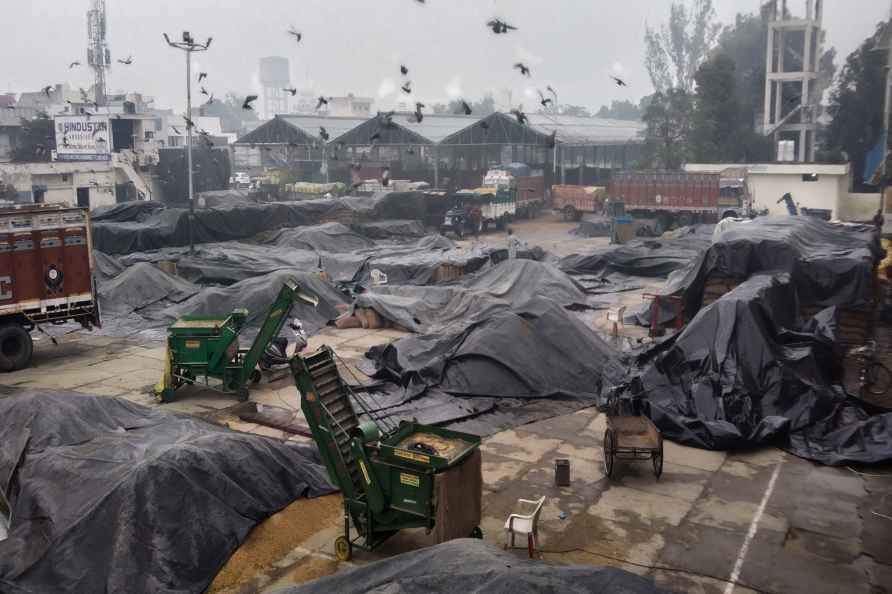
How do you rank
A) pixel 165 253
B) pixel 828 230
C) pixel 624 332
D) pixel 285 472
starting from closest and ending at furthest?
pixel 285 472, pixel 624 332, pixel 828 230, pixel 165 253

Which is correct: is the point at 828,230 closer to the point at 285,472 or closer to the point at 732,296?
the point at 732,296

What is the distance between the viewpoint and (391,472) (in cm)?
874

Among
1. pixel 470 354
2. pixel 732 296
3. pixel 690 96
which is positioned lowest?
pixel 470 354

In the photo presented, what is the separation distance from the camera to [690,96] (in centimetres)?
5844

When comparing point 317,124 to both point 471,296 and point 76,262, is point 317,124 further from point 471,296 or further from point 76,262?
point 76,262

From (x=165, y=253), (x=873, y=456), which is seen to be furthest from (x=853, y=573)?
(x=165, y=253)

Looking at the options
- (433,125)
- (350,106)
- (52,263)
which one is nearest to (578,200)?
(433,125)

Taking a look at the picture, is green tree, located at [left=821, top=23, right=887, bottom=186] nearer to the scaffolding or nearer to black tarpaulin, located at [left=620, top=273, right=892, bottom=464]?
the scaffolding

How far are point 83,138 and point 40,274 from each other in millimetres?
36398

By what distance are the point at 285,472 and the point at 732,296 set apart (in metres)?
9.16

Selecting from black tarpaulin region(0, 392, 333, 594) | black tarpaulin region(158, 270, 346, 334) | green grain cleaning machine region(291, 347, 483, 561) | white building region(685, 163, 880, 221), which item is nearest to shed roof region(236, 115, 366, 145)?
white building region(685, 163, 880, 221)

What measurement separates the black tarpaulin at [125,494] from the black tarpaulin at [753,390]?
616 centimetres

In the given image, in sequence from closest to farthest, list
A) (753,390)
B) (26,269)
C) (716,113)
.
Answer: (753,390)
(26,269)
(716,113)

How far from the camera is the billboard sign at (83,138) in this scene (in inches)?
1950
